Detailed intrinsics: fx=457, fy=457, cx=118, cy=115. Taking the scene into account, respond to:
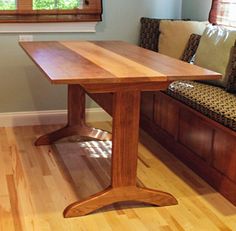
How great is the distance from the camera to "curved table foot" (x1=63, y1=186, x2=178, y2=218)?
2.54 m

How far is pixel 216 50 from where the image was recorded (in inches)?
131

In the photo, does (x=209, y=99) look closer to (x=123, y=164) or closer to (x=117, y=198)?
(x=123, y=164)

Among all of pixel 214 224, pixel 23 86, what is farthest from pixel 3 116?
pixel 214 224

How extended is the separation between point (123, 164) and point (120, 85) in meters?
0.47

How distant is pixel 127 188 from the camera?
8.63 feet

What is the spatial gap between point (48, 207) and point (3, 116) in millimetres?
1681

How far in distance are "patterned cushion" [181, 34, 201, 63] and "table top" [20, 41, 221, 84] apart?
1.71ft

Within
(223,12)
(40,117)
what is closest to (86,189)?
(40,117)

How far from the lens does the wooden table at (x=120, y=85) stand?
2.32m

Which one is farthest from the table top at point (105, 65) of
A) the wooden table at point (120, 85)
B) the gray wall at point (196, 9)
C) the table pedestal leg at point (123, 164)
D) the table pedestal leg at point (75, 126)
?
the gray wall at point (196, 9)

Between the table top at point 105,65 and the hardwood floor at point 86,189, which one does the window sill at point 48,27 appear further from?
the hardwood floor at point 86,189

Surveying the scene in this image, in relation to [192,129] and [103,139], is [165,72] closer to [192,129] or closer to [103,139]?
[192,129]

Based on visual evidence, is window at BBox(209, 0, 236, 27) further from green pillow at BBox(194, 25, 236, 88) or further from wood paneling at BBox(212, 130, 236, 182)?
wood paneling at BBox(212, 130, 236, 182)

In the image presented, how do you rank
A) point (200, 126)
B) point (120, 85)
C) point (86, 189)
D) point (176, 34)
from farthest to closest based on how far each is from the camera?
1. point (176, 34)
2. point (200, 126)
3. point (86, 189)
4. point (120, 85)
